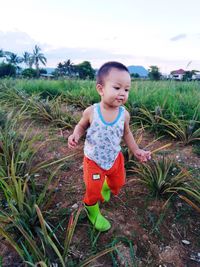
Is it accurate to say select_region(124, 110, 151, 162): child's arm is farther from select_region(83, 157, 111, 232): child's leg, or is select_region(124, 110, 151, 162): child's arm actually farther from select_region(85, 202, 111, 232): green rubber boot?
select_region(85, 202, 111, 232): green rubber boot

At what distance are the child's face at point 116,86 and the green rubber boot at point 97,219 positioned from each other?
2.36ft

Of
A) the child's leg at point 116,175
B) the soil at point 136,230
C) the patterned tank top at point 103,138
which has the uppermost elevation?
the patterned tank top at point 103,138

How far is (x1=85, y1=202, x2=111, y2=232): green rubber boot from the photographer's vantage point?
6.02 feet

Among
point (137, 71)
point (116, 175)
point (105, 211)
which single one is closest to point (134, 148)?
point (116, 175)

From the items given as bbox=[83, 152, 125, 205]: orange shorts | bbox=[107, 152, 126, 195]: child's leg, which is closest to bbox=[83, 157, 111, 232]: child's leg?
bbox=[83, 152, 125, 205]: orange shorts

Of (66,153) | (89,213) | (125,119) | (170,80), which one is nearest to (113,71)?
(125,119)

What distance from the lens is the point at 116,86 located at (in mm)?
1697

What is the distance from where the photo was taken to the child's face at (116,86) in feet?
5.54

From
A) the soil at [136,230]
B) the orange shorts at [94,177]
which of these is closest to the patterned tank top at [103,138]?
the orange shorts at [94,177]

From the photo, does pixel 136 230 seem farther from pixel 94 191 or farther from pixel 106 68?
pixel 106 68

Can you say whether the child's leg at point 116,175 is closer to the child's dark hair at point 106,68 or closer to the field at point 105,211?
the field at point 105,211

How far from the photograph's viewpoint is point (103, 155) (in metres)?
1.88

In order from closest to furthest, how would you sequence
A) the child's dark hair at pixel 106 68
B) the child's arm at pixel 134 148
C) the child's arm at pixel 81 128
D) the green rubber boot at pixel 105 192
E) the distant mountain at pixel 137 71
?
the child's dark hair at pixel 106 68 < the child's arm at pixel 81 128 < the child's arm at pixel 134 148 < the green rubber boot at pixel 105 192 < the distant mountain at pixel 137 71

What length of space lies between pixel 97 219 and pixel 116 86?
0.86 m
